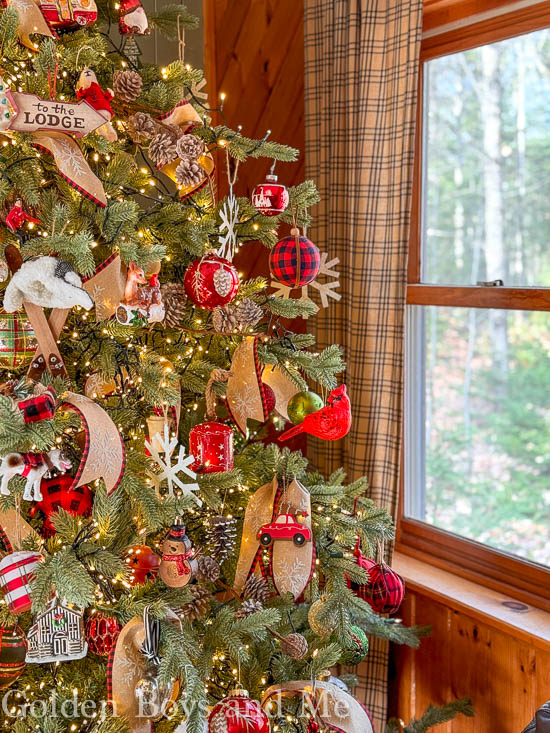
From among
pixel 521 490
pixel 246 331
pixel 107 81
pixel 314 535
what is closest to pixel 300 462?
pixel 314 535

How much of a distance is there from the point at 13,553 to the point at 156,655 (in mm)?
299

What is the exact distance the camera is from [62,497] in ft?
4.23

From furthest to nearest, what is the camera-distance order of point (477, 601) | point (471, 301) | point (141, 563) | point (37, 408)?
point (471, 301)
point (477, 601)
point (141, 563)
point (37, 408)

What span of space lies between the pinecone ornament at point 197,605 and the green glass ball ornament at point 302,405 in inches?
15.1

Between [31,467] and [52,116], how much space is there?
1.89ft

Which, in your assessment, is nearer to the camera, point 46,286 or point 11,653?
point 46,286

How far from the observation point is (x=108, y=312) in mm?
1325

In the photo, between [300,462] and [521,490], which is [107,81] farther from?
[521,490]

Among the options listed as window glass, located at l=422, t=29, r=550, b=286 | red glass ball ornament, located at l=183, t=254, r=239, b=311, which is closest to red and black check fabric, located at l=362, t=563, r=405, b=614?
red glass ball ornament, located at l=183, t=254, r=239, b=311

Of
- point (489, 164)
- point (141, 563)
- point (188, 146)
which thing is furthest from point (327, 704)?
point (489, 164)

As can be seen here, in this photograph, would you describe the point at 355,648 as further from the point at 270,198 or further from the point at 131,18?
the point at 131,18

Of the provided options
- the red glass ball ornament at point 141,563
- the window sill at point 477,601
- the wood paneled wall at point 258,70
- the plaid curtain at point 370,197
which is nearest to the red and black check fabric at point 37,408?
the red glass ball ornament at point 141,563

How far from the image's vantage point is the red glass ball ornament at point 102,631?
1.29m

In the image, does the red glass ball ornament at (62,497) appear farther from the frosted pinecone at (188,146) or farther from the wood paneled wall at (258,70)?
the wood paneled wall at (258,70)
